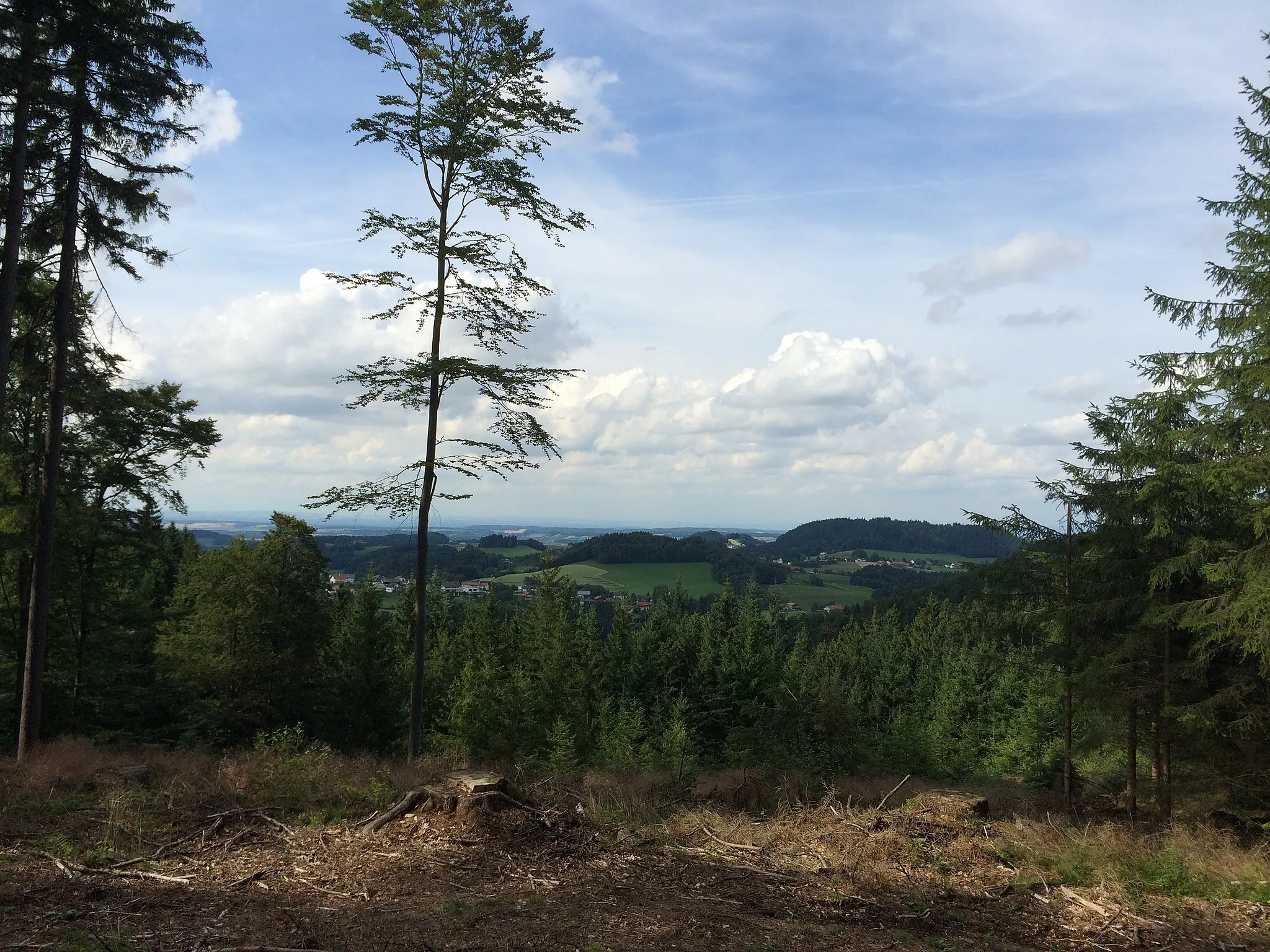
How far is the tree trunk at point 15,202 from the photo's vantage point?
11.1 metres

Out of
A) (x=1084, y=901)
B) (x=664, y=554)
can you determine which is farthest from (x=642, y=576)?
(x=1084, y=901)

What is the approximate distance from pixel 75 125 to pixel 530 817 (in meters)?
13.0

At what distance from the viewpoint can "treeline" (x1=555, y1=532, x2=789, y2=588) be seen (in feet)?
400

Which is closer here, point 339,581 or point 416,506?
point 416,506

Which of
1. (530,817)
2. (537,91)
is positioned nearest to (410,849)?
(530,817)

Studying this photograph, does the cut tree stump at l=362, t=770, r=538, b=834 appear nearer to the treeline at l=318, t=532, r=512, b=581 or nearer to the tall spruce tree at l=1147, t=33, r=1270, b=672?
the tall spruce tree at l=1147, t=33, r=1270, b=672

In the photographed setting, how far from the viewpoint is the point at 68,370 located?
555 inches

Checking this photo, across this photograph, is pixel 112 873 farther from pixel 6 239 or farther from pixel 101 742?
pixel 101 742

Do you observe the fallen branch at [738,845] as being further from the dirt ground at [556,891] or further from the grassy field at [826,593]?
the grassy field at [826,593]

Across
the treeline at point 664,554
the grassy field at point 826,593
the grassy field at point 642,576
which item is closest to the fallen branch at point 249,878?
the grassy field at point 642,576

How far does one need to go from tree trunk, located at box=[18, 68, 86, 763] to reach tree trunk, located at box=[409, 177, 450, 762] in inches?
232

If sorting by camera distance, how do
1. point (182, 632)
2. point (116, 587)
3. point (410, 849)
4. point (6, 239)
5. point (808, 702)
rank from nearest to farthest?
point (410, 849) < point (6, 239) < point (116, 587) < point (808, 702) < point (182, 632)

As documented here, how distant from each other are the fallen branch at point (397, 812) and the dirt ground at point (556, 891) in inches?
5.8

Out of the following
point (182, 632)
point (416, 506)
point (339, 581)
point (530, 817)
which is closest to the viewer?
point (530, 817)
